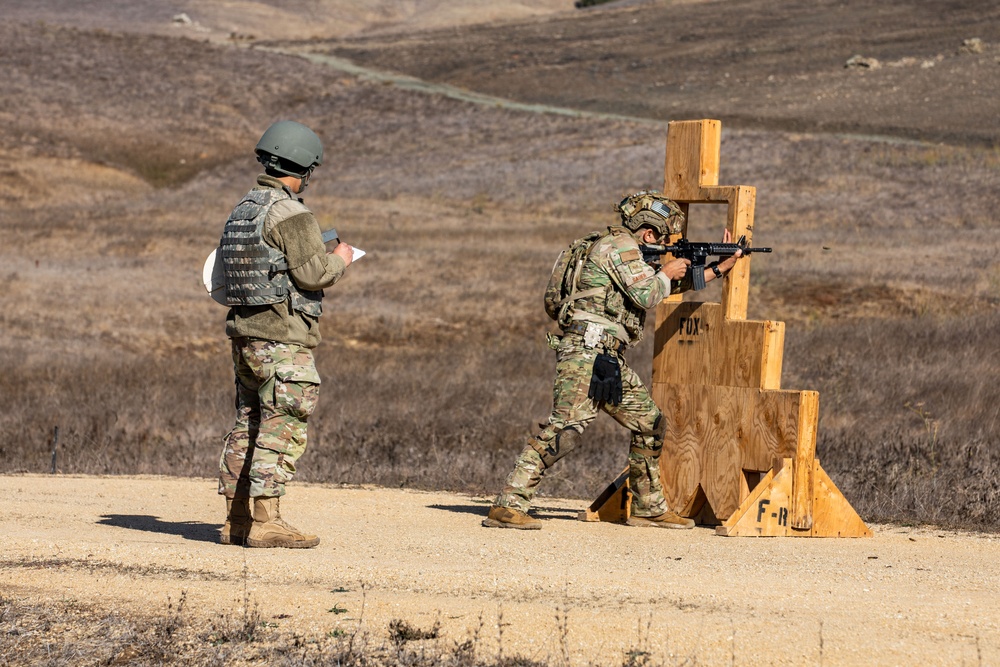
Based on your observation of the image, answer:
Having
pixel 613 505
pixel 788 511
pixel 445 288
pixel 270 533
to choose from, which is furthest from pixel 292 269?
pixel 445 288

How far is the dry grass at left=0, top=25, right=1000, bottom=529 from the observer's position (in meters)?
11.1

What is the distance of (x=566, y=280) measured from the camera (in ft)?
25.5

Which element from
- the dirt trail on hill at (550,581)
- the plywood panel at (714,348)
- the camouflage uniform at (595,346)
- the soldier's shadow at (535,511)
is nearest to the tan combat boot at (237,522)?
the dirt trail on hill at (550,581)

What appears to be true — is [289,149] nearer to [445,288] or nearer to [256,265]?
[256,265]

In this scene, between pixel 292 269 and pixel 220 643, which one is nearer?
pixel 220 643

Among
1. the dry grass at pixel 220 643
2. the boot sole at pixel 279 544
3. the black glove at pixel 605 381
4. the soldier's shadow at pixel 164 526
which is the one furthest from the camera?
the black glove at pixel 605 381

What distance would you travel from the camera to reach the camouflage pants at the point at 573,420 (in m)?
7.57

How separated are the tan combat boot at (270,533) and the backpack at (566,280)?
1965 mm

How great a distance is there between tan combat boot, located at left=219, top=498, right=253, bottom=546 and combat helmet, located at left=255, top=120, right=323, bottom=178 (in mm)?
1720

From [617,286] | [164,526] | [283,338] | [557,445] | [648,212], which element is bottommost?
[164,526]

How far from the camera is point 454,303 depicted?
67.3 feet

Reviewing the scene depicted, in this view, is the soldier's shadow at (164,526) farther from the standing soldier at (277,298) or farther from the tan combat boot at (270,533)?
the standing soldier at (277,298)

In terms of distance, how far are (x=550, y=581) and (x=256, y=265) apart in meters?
2.09

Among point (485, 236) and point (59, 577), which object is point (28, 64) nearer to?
point (485, 236)
